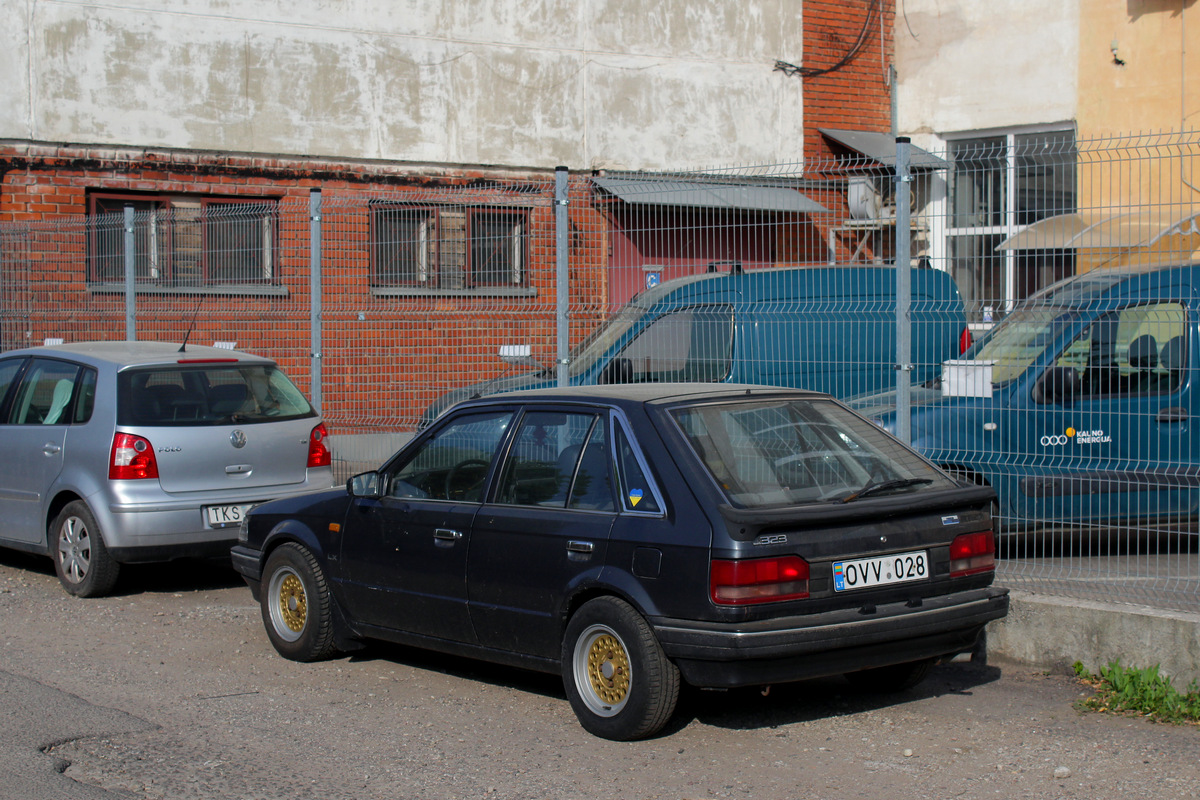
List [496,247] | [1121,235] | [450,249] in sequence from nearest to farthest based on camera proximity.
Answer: [1121,235], [496,247], [450,249]

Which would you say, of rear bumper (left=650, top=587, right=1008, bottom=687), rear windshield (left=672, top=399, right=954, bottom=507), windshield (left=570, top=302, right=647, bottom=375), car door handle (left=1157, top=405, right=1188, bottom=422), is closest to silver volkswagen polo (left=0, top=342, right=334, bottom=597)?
windshield (left=570, top=302, right=647, bottom=375)

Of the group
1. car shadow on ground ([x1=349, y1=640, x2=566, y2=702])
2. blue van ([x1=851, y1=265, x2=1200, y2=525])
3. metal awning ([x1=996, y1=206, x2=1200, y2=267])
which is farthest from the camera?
metal awning ([x1=996, y1=206, x2=1200, y2=267])

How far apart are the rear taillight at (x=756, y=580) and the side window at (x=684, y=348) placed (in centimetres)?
361

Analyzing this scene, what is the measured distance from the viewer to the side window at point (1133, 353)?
648 cm

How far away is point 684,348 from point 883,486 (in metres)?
3.38

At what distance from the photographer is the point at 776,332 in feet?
26.2

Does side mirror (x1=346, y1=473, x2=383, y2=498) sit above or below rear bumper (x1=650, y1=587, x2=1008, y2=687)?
above

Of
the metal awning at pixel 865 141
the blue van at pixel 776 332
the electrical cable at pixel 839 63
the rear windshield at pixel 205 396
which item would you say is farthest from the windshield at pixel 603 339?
the electrical cable at pixel 839 63

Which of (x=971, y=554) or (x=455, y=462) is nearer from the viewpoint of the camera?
(x=971, y=554)

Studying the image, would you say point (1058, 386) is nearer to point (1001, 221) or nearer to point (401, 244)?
point (1001, 221)

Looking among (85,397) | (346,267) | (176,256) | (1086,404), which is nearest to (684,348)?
(1086,404)

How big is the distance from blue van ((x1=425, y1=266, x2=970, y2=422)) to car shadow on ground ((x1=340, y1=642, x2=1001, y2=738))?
6.36 feet

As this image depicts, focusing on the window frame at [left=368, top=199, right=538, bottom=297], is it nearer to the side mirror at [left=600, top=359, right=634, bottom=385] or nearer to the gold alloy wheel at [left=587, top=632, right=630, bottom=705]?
the side mirror at [left=600, top=359, right=634, bottom=385]

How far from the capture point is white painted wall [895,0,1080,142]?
16.0m
